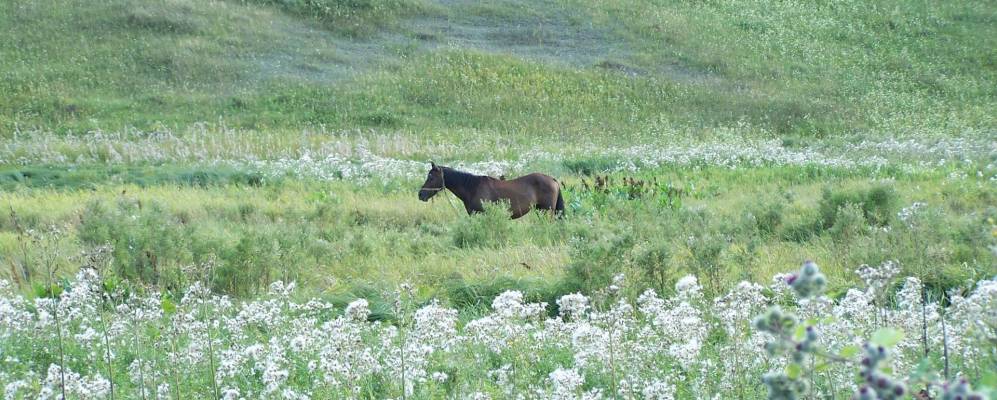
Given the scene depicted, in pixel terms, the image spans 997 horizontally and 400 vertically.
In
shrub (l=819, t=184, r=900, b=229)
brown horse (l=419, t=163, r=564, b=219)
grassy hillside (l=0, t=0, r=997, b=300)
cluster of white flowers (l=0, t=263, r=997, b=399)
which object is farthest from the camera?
brown horse (l=419, t=163, r=564, b=219)

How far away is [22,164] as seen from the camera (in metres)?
24.5

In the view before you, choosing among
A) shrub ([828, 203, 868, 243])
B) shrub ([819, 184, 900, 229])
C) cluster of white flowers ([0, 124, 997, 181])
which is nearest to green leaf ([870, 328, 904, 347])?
shrub ([828, 203, 868, 243])

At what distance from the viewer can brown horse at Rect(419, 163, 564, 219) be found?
14.8 meters

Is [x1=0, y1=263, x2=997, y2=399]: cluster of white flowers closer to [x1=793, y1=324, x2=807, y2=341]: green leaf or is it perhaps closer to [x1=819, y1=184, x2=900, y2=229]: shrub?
[x1=793, y1=324, x2=807, y2=341]: green leaf

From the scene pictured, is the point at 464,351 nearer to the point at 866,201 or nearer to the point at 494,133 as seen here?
the point at 866,201

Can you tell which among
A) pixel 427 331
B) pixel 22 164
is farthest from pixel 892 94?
pixel 427 331

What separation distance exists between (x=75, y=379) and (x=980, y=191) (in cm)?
1585

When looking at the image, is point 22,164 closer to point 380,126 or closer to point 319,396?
point 380,126

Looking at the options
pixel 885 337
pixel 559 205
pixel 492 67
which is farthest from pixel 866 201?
pixel 492 67

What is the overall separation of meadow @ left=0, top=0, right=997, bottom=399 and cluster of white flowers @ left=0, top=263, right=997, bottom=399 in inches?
1.5

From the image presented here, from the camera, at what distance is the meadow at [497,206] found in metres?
5.46

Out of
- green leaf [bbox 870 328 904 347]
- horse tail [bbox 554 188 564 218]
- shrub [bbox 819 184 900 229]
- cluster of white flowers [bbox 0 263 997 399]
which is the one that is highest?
green leaf [bbox 870 328 904 347]

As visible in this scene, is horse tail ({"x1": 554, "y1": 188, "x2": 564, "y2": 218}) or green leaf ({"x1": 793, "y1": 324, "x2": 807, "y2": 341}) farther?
horse tail ({"x1": 554, "y1": 188, "x2": 564, "y2": 218})

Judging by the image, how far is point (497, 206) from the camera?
13.7 metres
